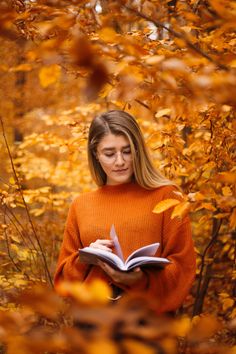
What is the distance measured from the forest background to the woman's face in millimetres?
210

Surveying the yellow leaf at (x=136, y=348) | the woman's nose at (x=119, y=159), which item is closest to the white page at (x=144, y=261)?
the woman's nose at (x=119, y=159)

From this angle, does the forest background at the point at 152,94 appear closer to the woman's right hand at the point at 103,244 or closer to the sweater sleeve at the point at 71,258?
the sweater sleeve at the point at 71,258

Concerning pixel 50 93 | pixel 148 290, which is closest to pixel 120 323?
pixel 148 290

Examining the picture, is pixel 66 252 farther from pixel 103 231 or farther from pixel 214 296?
pixel 214 296

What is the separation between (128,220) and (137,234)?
0.08 meters

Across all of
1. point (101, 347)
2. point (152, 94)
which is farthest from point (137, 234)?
point (101, 347)

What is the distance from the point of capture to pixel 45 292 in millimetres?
934

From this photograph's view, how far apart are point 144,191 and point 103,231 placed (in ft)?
0.88

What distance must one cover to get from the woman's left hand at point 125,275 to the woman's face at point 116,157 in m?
0.49

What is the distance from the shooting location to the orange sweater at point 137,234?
2293mm

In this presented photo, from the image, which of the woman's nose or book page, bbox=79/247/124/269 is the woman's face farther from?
→ book page, bbox=79/247/124/269

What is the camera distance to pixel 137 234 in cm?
237

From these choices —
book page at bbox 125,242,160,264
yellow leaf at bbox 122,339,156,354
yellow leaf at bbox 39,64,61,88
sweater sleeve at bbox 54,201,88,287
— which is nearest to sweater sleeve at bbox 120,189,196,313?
book page at bbox 125,242,160,264

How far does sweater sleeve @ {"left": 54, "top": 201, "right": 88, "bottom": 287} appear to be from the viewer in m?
2.39
